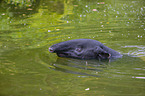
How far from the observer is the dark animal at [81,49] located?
7.34m

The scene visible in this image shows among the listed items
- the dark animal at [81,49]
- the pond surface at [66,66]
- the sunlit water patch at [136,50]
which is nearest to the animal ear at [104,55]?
the dark animal at [81,49]

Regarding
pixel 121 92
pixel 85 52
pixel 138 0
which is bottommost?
pixel 121 92

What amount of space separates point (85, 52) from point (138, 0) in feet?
67.2

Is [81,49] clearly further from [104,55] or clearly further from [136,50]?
[136,50]

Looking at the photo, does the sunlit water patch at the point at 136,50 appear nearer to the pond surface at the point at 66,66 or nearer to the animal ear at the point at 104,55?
the pond surface at the point at 66,66

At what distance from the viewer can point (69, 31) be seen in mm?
12016

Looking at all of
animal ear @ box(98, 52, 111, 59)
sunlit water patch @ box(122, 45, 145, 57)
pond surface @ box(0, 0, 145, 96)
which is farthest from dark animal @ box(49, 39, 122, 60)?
sunlit water patch @ box(122, 45, 145, 57)

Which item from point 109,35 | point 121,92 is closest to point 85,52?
point 121,92

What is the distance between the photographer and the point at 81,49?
7336 millimetres

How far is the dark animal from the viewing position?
7336 millimetres

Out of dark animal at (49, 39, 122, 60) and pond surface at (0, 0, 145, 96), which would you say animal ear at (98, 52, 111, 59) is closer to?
dark animal at (49, 39, 122, 60)

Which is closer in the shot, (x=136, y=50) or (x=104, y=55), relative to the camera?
(x=104, y=55)

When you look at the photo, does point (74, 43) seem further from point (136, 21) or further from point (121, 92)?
point (136, 21)

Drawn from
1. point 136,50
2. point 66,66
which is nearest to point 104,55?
point 66,66
